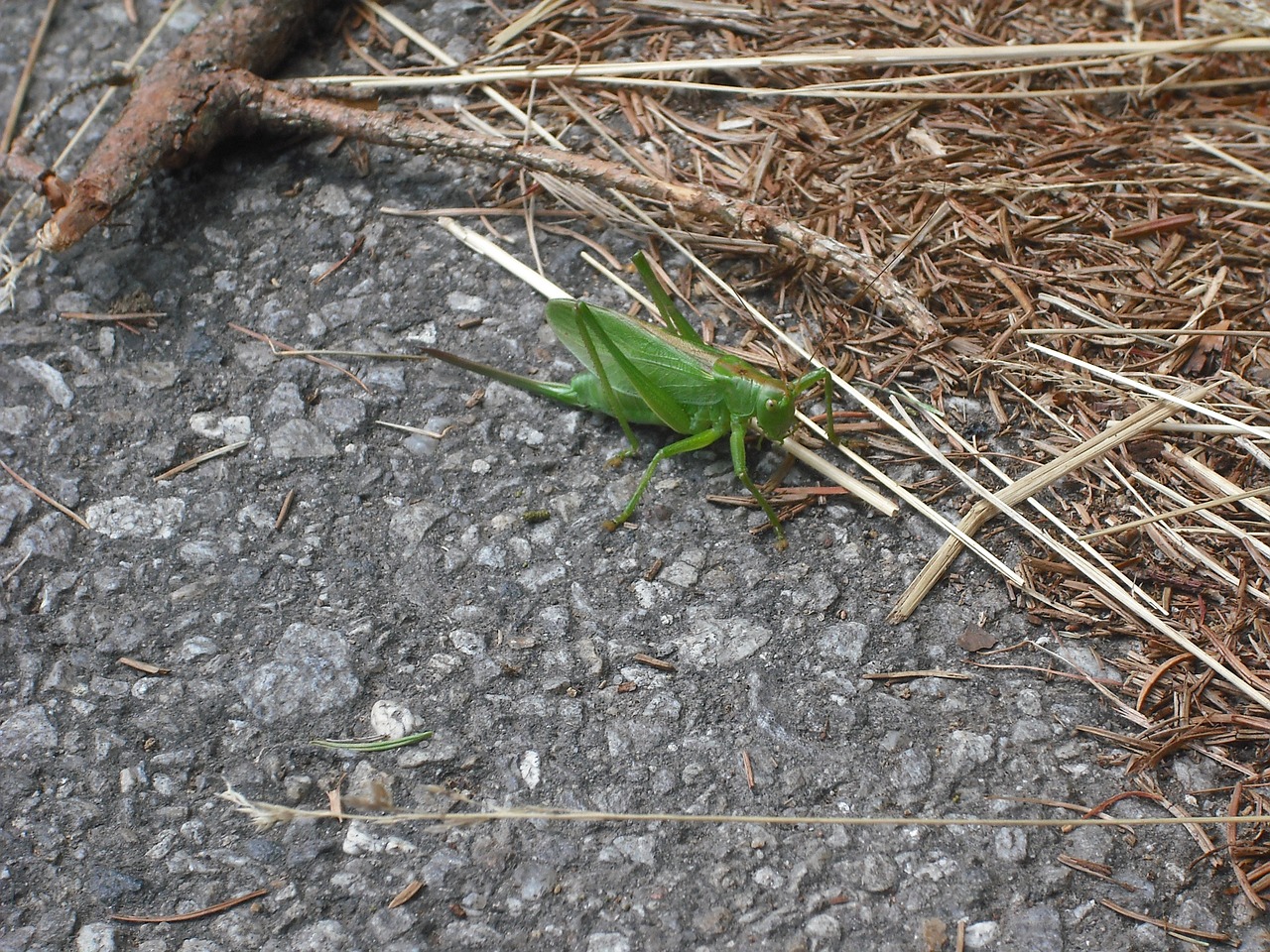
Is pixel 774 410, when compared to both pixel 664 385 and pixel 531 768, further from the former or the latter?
pixel 531 768

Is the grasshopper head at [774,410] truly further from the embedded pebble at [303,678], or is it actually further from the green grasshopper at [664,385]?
the embedded pebble at [303,678]

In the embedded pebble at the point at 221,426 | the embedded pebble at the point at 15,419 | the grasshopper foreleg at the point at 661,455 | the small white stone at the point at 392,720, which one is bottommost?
the grasshopper foreleg at the point at 661,455

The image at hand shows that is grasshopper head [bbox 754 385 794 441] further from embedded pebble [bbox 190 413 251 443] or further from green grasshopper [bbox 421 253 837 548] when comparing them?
embedded pebble [bbox 190 413 251 443]

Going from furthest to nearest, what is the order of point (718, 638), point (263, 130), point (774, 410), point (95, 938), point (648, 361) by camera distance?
point (263, 130) → point (648, 361) → point (774, 410) → point (718, 638) → point (95, 938)

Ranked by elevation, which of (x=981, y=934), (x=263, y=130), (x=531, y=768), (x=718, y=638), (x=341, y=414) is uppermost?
(x=263, y=130)

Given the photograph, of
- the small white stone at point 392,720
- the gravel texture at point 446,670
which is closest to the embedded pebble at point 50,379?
the gravel texture at point 446,670

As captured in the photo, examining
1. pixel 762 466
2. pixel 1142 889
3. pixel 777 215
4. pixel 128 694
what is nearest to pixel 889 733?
pixel 1142 889

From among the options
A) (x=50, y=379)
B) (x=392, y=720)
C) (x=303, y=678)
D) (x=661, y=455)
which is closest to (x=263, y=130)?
(x=50, y=379)
